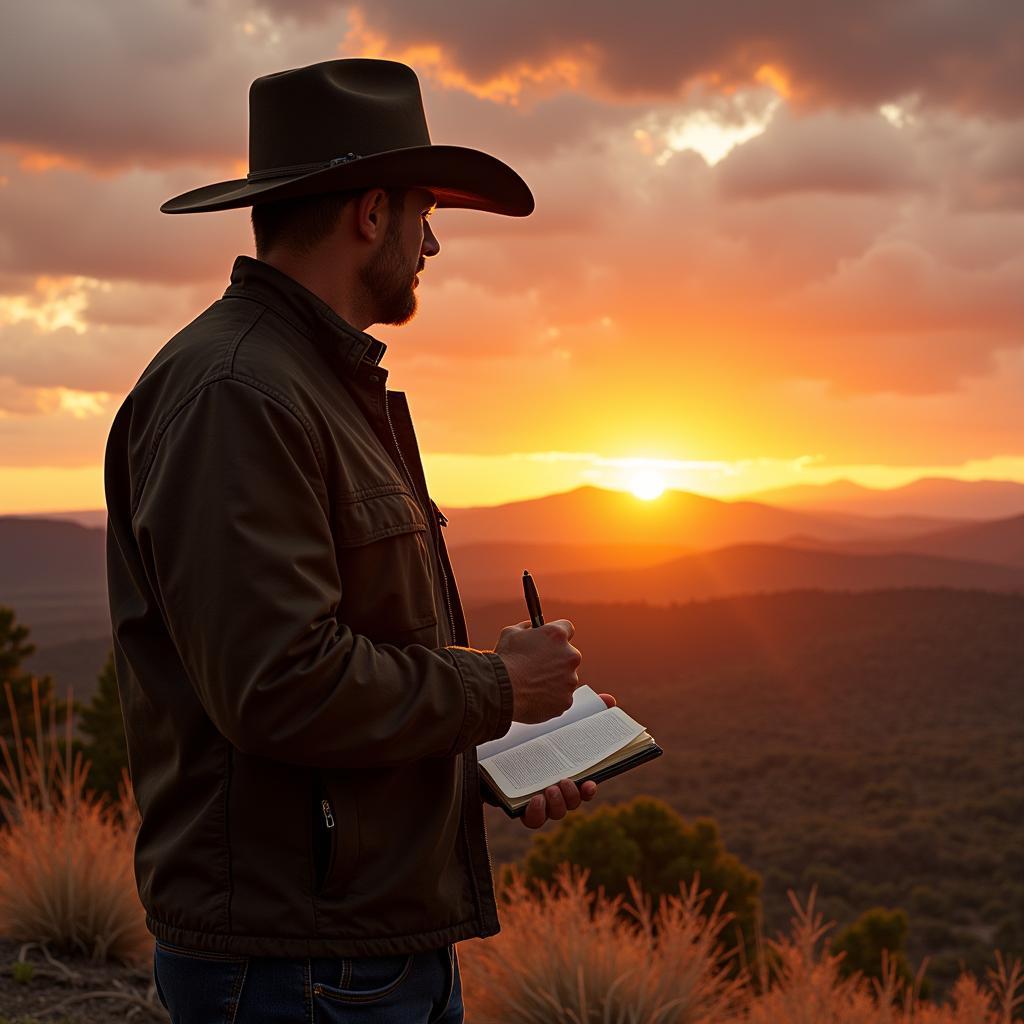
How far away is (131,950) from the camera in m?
Answer: 5.59

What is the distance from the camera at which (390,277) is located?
6.95 ft

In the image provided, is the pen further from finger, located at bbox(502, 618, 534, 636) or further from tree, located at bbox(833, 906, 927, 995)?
tree, located at bbox(833, 906, 927, 995)

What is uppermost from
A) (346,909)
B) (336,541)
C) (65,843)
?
(336,541)

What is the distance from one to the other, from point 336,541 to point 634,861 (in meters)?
14.3

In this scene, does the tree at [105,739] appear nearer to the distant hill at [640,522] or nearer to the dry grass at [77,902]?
the dry grass at [77,902]

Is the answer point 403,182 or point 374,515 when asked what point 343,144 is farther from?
point 374,515

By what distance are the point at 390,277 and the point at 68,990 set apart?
4153 mm

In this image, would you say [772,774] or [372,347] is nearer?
[372,347]

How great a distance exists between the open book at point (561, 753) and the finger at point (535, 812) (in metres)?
0.01

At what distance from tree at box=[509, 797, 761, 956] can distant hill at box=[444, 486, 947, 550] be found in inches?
4374

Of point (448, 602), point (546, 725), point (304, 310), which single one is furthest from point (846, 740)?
point (304, 310)

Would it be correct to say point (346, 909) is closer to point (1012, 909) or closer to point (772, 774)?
point (1012, 909)

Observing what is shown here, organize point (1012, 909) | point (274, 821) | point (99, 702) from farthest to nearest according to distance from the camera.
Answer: point (1012, 909) < point (99, 702) < point (274, 821)

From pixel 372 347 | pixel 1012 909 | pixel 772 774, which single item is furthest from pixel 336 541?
pixel 772 774
